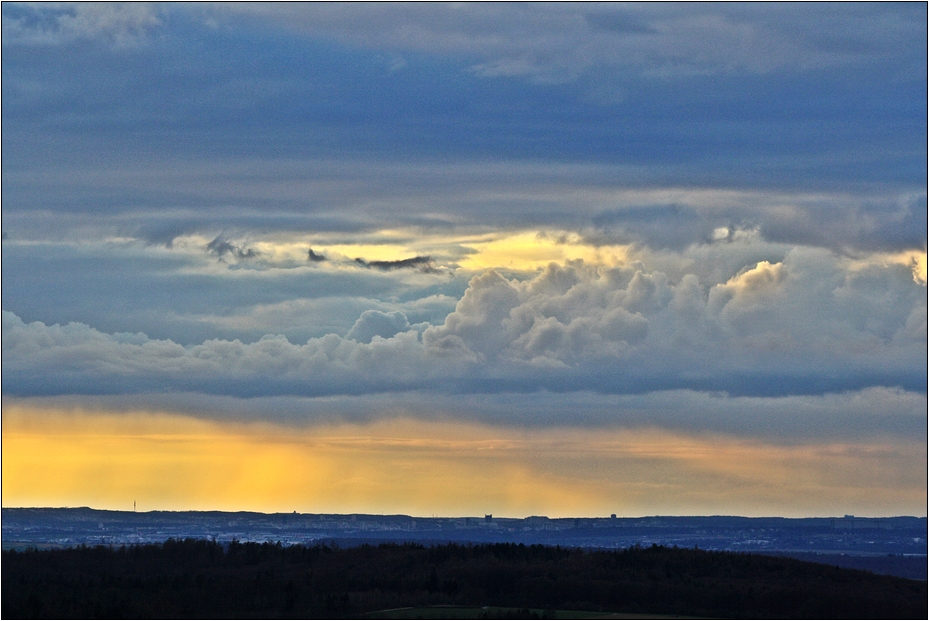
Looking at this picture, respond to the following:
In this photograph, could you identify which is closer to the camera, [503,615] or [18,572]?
[503,615]

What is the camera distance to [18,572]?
18912cm

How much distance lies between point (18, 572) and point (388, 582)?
51211 mm

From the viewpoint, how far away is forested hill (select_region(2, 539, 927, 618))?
13962 centimetres

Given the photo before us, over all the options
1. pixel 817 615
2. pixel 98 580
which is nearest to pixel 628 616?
pixel 817 615

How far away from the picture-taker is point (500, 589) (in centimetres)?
16550

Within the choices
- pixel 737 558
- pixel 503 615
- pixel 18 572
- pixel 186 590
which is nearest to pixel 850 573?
pixel 737 558

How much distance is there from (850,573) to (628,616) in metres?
63.6

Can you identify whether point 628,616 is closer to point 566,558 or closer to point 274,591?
point 274,591

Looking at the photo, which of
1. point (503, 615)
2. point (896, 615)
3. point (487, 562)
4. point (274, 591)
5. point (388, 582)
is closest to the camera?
point (503, 615)

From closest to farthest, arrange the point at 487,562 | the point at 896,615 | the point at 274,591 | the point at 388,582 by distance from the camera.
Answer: the point at 896,615 → the point at 274,591 → the point at 388,582 → the point at 487,562

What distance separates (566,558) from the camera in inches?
7790

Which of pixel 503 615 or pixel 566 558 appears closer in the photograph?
pixel 503 615

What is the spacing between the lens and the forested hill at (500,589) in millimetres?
139625

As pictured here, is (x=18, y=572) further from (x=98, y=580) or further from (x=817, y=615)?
(x=817, y=615)
